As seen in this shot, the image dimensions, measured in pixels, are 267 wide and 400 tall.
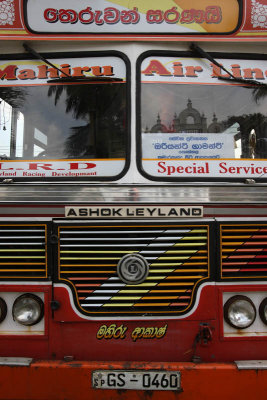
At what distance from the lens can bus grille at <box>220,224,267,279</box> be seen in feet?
9.55

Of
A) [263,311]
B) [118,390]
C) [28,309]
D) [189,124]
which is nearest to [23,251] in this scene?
[28,309]

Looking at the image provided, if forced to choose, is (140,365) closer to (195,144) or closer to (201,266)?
(201,266)

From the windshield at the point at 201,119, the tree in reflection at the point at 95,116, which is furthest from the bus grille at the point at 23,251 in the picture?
the windshield at the point at 201,119

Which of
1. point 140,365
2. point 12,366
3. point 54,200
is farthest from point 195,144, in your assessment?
point 12,366

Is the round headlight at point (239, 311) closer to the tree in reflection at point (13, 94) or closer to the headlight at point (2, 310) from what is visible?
the headlight at point (2, 310)

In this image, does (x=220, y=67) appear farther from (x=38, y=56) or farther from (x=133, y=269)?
(x=133, y=269)

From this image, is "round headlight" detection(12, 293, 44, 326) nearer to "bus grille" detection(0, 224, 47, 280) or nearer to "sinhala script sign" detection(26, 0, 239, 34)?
"bus grille" detection(0, 224, 47, 280)

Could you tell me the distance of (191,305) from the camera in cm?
288

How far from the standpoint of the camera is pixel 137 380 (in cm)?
262

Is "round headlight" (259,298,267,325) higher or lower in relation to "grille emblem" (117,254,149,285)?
lower

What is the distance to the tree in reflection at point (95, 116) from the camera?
309cm

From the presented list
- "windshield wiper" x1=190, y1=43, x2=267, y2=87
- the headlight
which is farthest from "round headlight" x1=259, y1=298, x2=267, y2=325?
the headlight

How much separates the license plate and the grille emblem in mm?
604

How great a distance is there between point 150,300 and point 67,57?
6.50 ft
